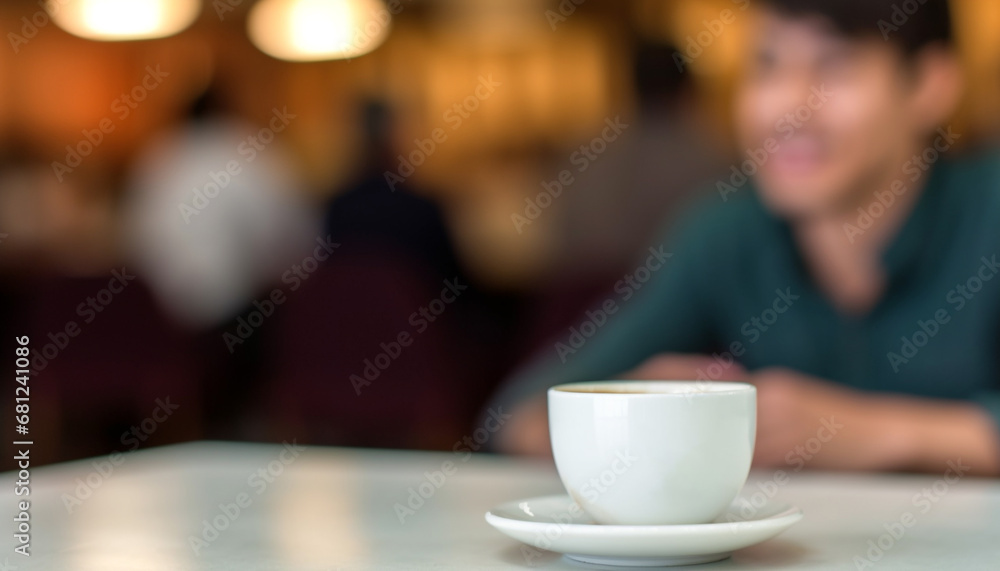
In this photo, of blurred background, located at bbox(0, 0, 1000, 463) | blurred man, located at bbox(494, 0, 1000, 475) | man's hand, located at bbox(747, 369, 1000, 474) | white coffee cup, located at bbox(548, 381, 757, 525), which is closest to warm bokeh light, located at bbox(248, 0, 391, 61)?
blurred background, located at bbox(0, 0, 1000, 463)

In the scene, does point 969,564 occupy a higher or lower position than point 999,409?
lower

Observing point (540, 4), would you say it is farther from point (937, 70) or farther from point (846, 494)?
point (846, 494)

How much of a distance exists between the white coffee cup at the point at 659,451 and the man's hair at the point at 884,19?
133 centimetres

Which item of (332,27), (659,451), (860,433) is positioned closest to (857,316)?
(860,433)

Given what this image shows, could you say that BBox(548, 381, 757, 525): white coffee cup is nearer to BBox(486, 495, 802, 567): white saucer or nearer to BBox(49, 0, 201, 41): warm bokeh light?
BBox(486, 495, 802, 567): white saucer

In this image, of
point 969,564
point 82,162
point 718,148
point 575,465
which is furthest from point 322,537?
point 82,162

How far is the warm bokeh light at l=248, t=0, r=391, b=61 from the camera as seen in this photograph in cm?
448

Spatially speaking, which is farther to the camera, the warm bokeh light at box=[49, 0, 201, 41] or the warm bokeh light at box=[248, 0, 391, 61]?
the warm bokeh light at box=[49, 0, 201, 41]

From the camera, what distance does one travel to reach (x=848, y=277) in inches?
87.2

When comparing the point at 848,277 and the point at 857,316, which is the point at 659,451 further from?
the point at 848,277

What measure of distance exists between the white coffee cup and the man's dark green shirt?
1.23 metres

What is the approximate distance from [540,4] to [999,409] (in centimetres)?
299

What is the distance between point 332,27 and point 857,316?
299 centimetres

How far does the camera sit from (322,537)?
704 millimetres
